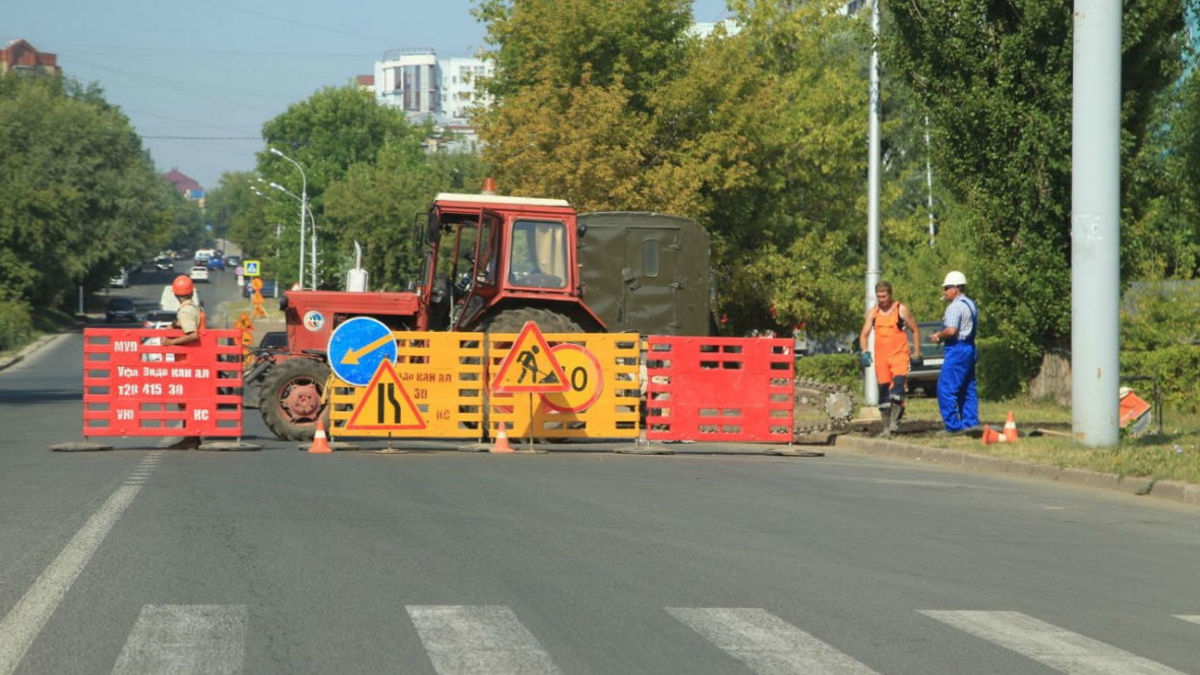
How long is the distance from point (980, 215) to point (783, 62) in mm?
22409

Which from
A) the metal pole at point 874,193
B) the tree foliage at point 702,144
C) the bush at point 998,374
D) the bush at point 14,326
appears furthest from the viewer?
the bush at point 14,326

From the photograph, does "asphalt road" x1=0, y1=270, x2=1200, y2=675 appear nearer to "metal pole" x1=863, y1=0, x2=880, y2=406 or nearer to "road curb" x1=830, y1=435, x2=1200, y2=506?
"road curb" x1=830, y1=435, x2=1200, y2=506

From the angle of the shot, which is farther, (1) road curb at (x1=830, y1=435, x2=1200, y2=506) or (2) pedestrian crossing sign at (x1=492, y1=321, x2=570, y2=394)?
(2) pedestrian crossing sign at (x1=492, y1=321, x2=570, y2=394)

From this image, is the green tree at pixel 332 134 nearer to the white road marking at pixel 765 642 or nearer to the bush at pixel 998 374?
the bush at pixel 998 374

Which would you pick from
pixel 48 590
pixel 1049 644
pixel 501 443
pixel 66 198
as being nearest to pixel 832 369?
pixel 501 443

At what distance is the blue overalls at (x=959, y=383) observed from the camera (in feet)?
64.2

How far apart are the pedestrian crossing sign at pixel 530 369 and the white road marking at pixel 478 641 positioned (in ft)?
33.7

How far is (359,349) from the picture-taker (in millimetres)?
18359

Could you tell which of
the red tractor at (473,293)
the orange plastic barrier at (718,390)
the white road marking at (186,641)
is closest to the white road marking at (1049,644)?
the white road marking at (186,641)

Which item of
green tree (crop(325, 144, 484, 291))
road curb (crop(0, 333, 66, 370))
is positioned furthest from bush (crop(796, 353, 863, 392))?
green tree (crop(325, 144, 484, 291))

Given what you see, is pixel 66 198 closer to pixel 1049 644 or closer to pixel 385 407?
pixel 385 407

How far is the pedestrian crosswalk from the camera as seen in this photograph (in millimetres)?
6816

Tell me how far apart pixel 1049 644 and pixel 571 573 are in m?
2.81

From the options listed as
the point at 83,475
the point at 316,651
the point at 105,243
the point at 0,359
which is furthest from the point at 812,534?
the point at 105,243
